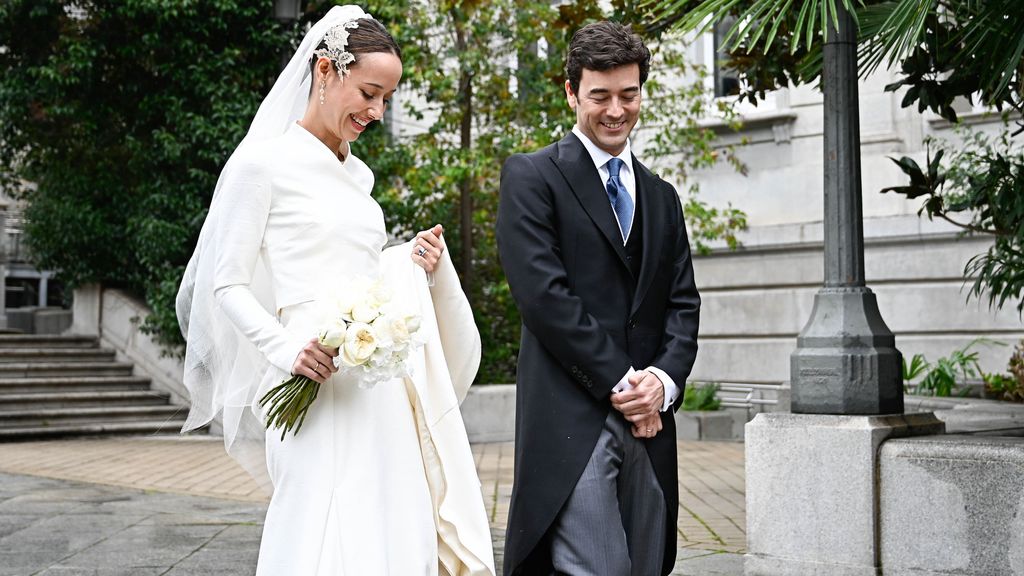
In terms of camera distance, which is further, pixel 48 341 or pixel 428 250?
pixel 48 341

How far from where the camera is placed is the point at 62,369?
16797mm

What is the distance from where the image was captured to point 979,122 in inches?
541

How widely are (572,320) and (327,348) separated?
653mm

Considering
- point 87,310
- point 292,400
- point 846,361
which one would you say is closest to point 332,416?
point 292,400

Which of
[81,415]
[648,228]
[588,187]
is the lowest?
[81,415]

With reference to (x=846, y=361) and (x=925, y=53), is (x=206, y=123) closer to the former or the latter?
(x=925, y=53)

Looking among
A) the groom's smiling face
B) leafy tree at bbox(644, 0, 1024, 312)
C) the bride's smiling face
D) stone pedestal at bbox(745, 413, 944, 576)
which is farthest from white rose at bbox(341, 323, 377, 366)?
stone pedestal at bbox(745, 413, 944, 576)

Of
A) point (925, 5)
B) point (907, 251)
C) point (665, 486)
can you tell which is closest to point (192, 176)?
point (907, 251)

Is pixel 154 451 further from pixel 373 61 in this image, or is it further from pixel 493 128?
pixel 373 61

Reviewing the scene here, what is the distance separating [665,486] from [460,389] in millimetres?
Result: 737

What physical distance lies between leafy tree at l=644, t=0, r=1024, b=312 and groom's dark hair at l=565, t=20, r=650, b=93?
150 cm

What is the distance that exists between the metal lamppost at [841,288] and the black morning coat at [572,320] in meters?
2.47

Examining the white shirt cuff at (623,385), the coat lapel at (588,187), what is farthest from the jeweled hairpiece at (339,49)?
the white shirt cuff at (623,385)

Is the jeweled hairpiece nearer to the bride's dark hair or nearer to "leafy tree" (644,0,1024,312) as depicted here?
the bride's dark hair
